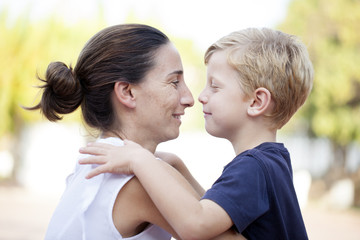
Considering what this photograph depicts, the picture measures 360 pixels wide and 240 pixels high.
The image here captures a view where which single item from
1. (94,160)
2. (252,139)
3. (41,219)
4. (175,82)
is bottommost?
(41,219)

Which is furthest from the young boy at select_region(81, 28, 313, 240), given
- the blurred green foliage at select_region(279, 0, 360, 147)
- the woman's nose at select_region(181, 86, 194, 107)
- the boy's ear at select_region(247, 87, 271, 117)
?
the blurred green foliage at select_region(279, 0, 360, 147)

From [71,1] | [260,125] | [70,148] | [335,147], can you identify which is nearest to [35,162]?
[70,148]

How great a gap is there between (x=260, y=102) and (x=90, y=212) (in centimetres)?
89

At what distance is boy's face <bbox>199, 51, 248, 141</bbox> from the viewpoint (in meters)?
2.38

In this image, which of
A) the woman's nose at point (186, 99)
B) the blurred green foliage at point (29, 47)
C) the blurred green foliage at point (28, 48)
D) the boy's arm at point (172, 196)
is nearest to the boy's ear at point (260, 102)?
the woman's nose at point (186, 99)

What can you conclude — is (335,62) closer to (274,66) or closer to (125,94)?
(274,66)

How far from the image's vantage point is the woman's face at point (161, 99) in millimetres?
2459

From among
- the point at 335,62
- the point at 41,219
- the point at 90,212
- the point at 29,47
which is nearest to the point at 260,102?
the point at 90,212

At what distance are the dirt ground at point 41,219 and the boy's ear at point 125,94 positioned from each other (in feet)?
27.9

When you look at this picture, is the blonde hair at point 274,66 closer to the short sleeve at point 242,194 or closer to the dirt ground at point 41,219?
the short sleeve at point 242,194

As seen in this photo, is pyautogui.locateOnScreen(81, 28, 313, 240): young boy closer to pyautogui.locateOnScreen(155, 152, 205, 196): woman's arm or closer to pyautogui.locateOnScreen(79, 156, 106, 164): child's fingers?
pyautogui.locateOnScreen(79, 156, 106, 164): child's fingers

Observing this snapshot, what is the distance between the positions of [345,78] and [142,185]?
1515 cm

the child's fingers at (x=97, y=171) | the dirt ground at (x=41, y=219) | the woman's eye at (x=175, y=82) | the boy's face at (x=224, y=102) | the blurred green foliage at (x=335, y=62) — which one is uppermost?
the blurred green foliage at (x=335, y=62)

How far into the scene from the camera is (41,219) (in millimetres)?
12766
